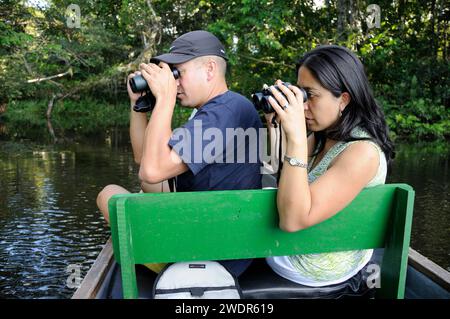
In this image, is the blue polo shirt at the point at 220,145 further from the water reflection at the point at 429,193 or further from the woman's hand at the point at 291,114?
the water reflection at the point at 429,193

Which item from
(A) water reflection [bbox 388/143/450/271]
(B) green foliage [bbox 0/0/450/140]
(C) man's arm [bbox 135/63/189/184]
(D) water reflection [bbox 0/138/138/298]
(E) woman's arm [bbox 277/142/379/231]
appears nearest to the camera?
(E) woman's arm [bbox 277/142/379/231]

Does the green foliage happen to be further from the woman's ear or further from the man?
the woman's ear

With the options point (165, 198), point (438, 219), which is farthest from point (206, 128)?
point (438, 219)

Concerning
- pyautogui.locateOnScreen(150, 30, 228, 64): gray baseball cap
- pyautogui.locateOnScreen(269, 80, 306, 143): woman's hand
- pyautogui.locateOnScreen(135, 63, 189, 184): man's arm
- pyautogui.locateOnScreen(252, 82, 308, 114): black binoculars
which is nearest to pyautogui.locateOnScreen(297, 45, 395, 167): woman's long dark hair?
pyautogui.locateOnScreen(252, 82, 308, 114): black binoculars

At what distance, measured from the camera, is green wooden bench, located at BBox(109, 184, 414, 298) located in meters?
1.61

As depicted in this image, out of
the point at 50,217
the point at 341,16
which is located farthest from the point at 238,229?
the point at 341,16

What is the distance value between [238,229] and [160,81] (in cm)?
67

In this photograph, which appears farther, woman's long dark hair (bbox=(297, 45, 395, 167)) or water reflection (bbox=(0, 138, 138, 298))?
water reflection (bbox=(0, 138, 138, 298))

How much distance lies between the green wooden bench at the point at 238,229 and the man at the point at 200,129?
216mm

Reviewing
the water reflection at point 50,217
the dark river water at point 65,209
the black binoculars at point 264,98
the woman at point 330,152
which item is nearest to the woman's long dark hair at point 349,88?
the woman at point 330,152

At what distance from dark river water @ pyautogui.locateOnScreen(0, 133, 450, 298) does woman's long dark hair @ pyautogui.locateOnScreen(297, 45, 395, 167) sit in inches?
92.8
